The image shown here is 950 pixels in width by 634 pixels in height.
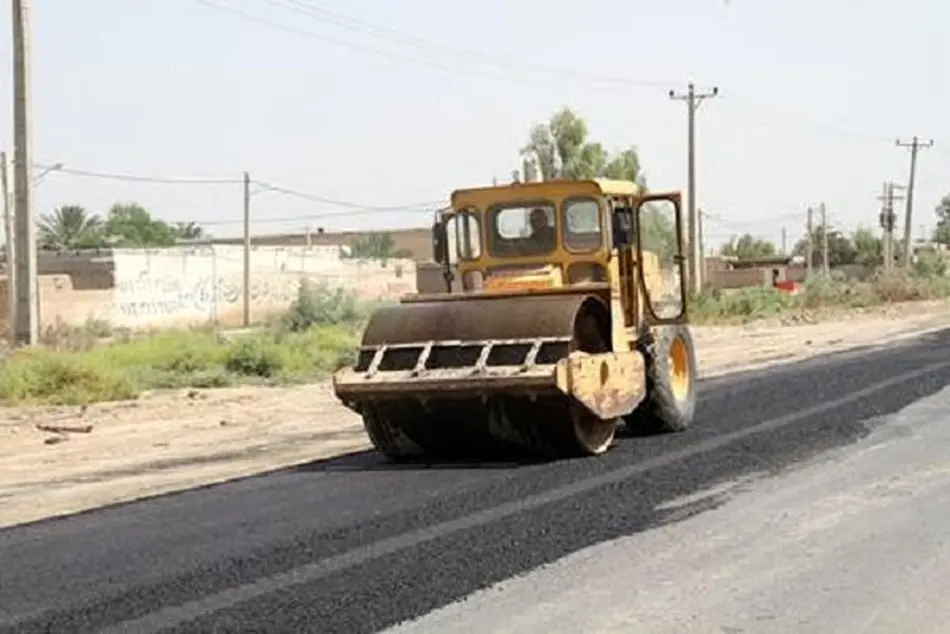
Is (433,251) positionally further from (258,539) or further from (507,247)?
(258,539)

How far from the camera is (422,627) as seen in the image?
7.92 meters

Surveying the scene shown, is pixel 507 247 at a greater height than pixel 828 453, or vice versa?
pixel 507 247

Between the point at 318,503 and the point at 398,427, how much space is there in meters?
2.89

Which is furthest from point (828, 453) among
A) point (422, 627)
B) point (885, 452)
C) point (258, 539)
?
point (422, 627)

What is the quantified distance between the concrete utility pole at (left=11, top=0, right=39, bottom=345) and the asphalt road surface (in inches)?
448

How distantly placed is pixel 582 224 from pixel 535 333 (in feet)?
7.34

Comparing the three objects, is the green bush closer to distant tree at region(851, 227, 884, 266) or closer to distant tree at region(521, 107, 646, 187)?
distant tree at region(521, 107, 646, 187)

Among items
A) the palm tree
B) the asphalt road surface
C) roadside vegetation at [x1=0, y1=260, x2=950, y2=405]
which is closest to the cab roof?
the asphalt road surface

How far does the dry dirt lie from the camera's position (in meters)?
14.6

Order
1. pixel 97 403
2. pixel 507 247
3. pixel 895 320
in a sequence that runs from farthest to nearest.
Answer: pixel 895 320 → pixel 97 403 → pixel 507 247

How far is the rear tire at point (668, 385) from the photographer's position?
54.6 feet

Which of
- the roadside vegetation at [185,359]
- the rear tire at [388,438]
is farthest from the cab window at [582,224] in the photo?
the roadside vegetation at [185,359]

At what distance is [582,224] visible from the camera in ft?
53.8

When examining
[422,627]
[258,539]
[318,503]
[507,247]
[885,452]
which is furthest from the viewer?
[507,247]
